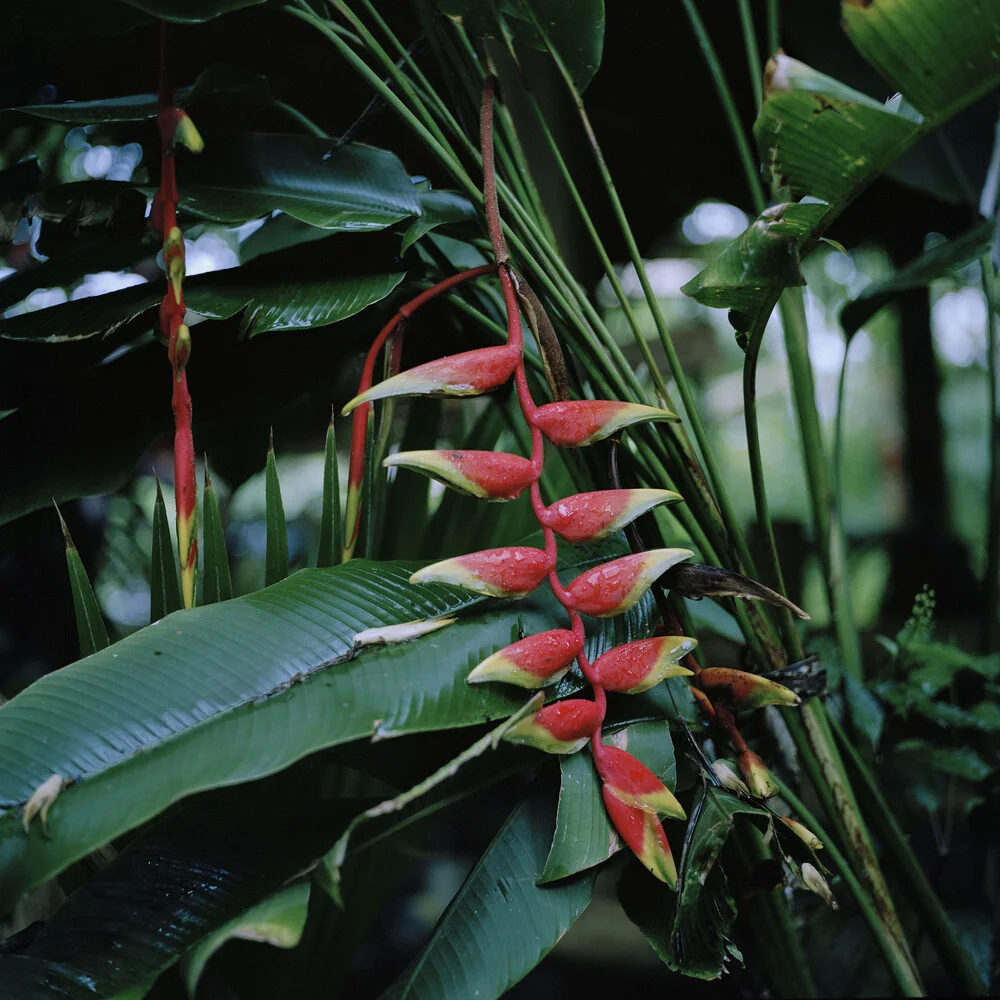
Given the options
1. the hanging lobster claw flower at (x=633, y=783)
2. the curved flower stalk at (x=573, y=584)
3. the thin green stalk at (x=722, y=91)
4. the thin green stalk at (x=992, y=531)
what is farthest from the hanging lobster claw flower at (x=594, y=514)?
the thin green stalk at (x=992, y=531)

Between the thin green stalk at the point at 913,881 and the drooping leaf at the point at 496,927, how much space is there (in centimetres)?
32

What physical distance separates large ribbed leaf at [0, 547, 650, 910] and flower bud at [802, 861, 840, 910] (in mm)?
211

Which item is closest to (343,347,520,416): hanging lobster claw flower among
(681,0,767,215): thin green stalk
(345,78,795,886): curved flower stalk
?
(345,78,795,886): curved flower stalk

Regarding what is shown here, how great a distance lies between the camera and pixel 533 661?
14.2 inches

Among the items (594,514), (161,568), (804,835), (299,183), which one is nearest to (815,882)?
(804,835)

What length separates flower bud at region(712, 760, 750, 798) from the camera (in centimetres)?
42

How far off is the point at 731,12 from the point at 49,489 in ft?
3.65

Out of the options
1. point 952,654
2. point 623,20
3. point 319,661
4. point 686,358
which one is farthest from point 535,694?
point 686,358

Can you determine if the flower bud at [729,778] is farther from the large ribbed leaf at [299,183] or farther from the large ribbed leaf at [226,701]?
the large ribbed leaf at [299,183]

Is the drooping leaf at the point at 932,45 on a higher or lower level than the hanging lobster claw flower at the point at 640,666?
higher

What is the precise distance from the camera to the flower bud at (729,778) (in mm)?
418

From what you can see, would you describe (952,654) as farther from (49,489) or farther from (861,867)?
(49,489)

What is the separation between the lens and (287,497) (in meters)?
1.41

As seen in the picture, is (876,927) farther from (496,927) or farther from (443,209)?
(443,209)
